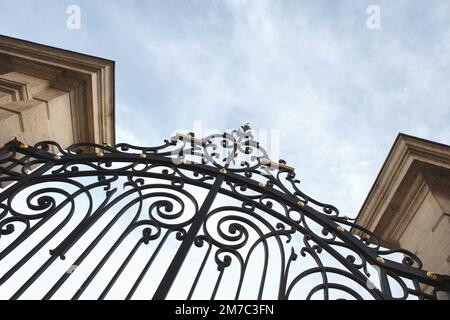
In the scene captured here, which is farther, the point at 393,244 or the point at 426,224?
the point at 393,244

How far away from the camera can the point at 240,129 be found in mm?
5137

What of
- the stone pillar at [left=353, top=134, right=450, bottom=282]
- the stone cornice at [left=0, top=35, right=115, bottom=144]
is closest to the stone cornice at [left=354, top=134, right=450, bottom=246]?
the stone pillar at [left=353, top=134, right=450, bottom=282]

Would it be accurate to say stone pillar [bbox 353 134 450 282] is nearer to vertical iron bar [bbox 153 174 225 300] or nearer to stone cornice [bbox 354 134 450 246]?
stone cornice [bbox 354 134 450 246]

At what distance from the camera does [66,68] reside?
187 inches

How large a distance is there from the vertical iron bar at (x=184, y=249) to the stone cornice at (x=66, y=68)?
1.94 m

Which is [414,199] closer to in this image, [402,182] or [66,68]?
[402,182]

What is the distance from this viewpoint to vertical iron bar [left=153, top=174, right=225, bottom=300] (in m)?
2.88

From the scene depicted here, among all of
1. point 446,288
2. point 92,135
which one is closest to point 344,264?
point 446,288

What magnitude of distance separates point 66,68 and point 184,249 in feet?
9.13

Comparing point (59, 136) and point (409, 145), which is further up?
point (409, 145)

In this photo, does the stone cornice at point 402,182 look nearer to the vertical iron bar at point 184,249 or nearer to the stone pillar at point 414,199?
the stone pillar at point 414,199

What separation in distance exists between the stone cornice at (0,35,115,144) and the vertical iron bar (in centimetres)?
194
